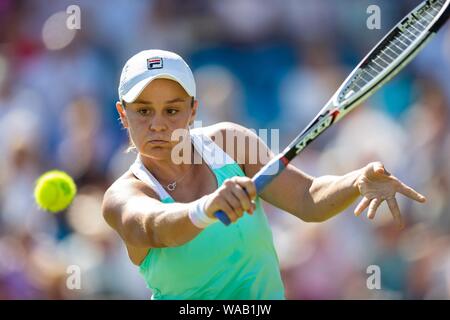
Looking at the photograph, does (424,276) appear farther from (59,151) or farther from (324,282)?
(59,151)

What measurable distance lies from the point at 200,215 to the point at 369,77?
1362 mm

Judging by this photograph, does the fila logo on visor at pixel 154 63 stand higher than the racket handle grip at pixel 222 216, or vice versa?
the fila logo on visor at pixel 154 63

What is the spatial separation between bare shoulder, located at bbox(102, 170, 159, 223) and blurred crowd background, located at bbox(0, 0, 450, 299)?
104 inches

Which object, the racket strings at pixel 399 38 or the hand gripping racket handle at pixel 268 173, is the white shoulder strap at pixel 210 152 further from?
the racket strings at pixel 399 38

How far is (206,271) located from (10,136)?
443 cm

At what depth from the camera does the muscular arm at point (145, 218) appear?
11.2ft

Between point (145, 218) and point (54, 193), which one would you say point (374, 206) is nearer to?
point (145, 218)

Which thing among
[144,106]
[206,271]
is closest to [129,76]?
[144,106]

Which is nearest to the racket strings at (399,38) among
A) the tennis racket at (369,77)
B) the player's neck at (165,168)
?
the tennis racket at (369,77)

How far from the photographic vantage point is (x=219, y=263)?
3.90 m

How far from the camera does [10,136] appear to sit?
786 cm

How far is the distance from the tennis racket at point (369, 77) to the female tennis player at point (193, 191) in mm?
290

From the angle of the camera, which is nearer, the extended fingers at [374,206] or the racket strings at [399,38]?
the extended fingers at [374,206]

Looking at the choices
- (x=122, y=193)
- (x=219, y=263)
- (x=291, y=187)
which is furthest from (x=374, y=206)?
(x=122, y=193)
